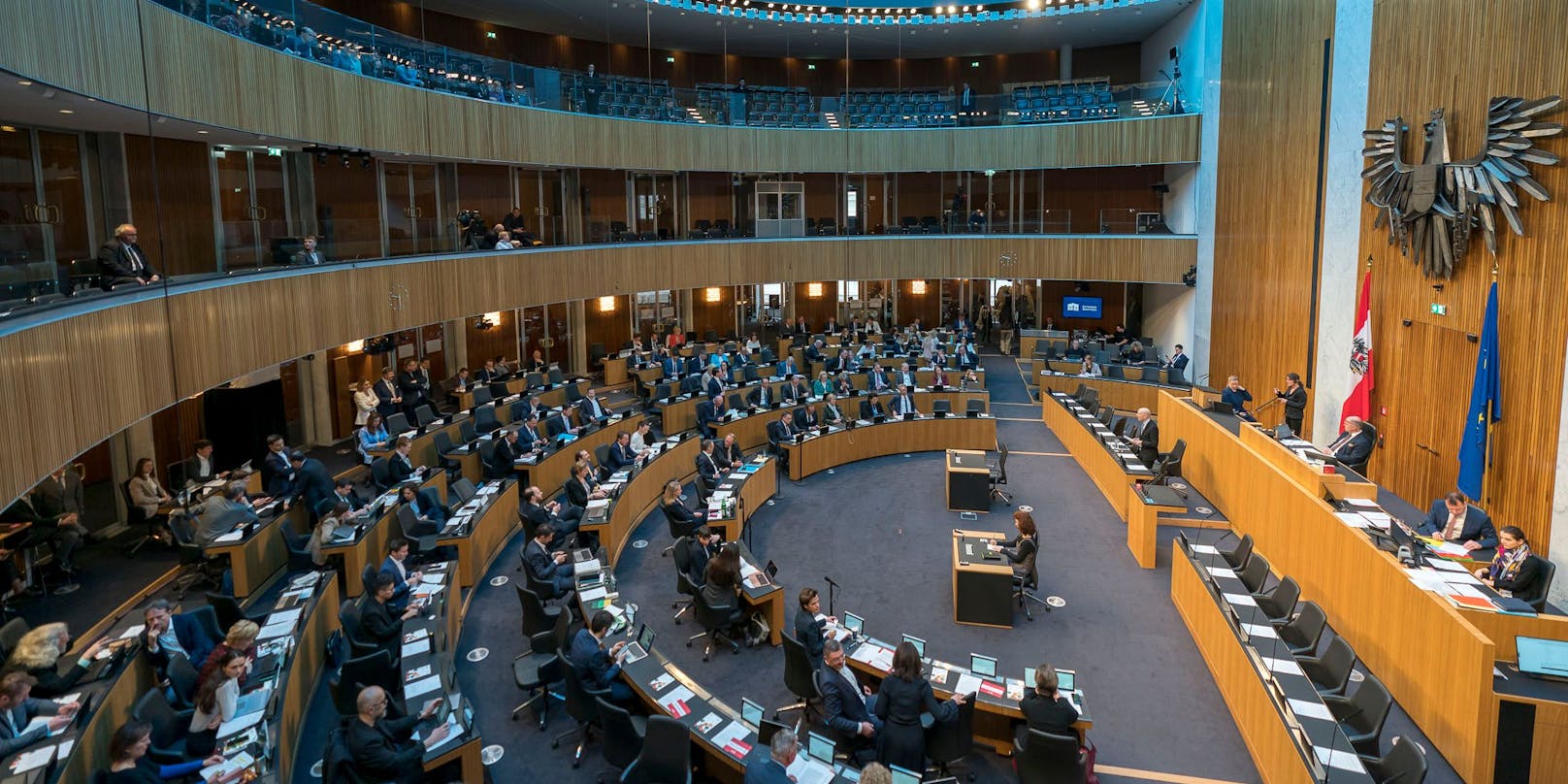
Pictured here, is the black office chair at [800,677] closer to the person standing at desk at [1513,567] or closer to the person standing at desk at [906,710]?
the person standing at desk at [906,710]

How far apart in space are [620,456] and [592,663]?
263 inches

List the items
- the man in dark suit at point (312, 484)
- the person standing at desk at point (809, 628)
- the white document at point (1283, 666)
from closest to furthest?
the white document at point (1283, 666) → the person standing at desk at point (809, 628) → the man in dark suit at point (312, 484)

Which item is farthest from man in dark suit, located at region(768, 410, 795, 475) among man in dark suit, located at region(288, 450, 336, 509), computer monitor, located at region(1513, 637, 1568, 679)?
computer monitor, located at region(1513, 637, 1568, 679)

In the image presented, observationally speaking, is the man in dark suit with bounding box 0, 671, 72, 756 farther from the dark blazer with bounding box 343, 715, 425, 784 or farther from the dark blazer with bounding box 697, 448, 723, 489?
the dark blazer with bounding box 697, 448, 723, 489

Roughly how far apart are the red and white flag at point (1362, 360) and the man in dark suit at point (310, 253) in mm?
15904

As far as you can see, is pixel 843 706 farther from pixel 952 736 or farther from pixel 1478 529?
pixel 1478 529

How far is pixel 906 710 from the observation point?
7.04 meters

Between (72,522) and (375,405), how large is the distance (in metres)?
5.37

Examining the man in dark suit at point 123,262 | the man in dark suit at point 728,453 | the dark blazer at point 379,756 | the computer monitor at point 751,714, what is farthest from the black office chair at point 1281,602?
the man in dark suit at point 123,262

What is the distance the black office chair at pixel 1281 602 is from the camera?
8.87 metres

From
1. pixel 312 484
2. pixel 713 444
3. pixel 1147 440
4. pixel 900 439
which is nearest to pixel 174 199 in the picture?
pixel 312 484

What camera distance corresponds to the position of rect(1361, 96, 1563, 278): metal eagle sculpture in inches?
393

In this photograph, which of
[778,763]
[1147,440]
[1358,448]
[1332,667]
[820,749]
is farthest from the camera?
[1147,440]

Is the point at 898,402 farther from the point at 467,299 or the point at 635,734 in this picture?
the point at 635,734
